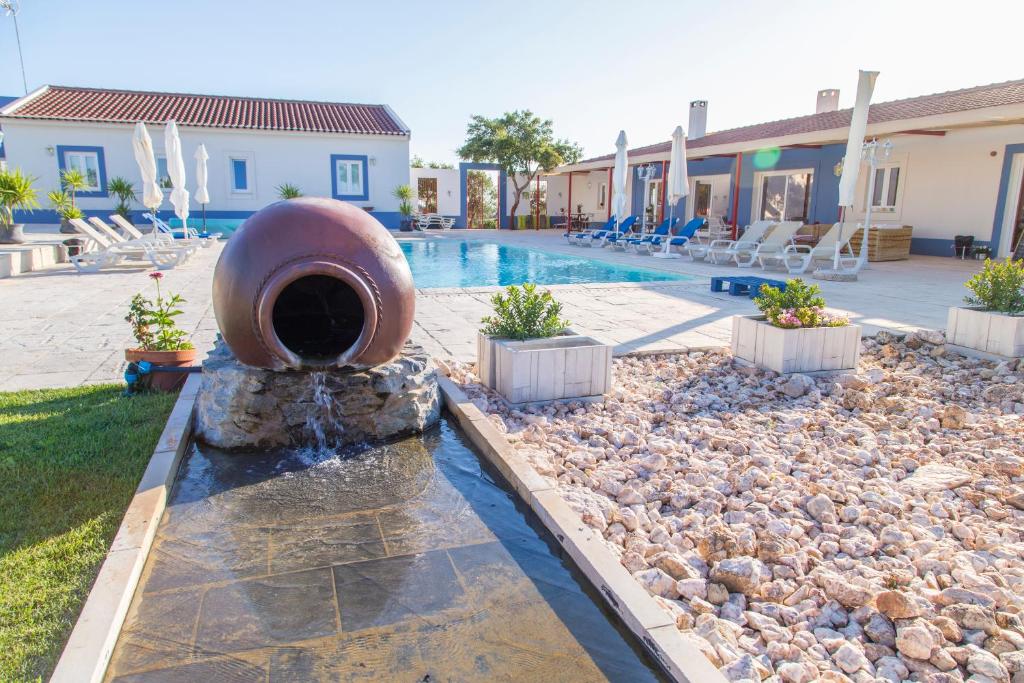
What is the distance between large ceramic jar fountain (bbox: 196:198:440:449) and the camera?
3746 mm

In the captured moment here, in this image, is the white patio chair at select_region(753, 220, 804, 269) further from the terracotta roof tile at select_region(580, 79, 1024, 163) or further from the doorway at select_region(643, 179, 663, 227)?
the doorway at select_region(643, 179, 663, 227)

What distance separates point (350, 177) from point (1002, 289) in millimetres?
22012

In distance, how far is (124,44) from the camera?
68.5ft

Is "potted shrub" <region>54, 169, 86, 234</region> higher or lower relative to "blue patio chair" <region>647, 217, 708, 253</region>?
higher

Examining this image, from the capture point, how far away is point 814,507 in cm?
320

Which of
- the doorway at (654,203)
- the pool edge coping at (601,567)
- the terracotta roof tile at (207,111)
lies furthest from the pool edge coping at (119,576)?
the terracotta roof tile at (207,111)

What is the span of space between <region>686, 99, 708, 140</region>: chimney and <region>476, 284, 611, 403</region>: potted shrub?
22.7 metres

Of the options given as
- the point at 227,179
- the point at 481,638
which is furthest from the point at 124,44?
the point at 481,638

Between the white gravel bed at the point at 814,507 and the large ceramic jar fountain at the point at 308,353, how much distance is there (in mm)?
778

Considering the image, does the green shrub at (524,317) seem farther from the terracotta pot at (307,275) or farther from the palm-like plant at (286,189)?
the palm-like plant at (286,189)

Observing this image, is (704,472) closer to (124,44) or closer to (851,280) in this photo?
(851,280)

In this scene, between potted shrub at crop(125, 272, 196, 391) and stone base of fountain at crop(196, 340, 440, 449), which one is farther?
potted shrub at crop(125, 272, 196, 391)

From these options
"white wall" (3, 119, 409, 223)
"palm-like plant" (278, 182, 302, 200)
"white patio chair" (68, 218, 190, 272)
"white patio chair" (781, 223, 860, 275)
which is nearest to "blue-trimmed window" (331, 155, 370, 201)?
"white wall" (3, 119, 409, 223)

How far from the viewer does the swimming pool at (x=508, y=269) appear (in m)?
12.8
